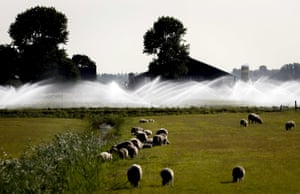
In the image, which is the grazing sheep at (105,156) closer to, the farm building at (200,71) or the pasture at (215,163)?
the pasture at (215,163)

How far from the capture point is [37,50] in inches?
5886

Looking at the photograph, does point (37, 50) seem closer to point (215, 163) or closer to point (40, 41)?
point (40, 41)

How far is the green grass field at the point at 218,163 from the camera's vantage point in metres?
30.8

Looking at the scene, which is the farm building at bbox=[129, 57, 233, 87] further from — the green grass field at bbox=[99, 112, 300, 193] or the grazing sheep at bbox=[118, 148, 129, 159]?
the grazing sheep at bbox=[118, 148, 129, 159]

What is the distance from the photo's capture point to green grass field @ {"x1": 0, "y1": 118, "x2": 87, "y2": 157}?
53.9m

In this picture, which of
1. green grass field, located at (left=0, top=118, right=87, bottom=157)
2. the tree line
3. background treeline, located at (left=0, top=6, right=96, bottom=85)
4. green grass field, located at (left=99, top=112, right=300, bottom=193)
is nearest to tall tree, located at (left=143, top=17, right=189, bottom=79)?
the tree line

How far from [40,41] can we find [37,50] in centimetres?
365

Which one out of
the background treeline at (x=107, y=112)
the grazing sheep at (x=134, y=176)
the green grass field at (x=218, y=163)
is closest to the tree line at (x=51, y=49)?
the background treeline at (x=107, y=112)

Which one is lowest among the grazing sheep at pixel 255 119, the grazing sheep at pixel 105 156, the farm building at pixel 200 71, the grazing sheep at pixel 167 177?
the grazing sheep at pixel 167 177

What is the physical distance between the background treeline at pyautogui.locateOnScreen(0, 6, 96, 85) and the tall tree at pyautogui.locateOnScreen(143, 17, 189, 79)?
66.3ft

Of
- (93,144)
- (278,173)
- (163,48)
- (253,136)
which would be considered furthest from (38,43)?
(278,173)

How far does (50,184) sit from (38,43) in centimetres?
12792

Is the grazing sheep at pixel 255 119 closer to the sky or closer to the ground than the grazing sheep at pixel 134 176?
closer to the sky

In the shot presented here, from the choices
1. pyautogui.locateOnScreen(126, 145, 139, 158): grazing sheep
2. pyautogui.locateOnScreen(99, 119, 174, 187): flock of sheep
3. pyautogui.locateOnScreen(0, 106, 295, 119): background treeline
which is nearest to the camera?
pyautogui.locateOnScreen(99, 119, 174, 187): flock of sheep
